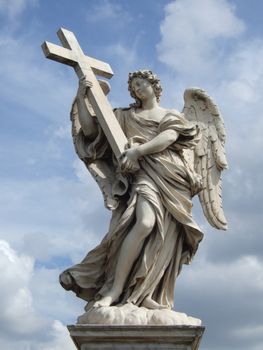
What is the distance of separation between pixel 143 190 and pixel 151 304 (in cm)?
143

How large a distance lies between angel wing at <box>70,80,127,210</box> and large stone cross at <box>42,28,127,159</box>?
0.69 ft

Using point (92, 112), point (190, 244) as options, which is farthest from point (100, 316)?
point (92, 112)

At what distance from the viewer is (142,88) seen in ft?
32.7

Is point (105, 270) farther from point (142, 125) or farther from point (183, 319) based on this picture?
point (142, 125)

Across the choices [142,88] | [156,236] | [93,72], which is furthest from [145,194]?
[93,72]

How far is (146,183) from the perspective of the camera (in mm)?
9195

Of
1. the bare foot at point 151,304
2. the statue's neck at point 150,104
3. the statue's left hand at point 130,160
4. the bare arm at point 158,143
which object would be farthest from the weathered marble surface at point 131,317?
the statue's neck at point 150,104

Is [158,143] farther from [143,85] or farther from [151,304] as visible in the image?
[151,304]

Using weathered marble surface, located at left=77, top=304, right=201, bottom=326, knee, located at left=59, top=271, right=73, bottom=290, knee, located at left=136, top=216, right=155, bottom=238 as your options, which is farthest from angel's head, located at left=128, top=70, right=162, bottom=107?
weathered marble surface, located at left=77, top=304, right=201, bottom=326

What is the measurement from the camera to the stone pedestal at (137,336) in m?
8.18

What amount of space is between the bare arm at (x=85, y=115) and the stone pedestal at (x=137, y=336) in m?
2.88

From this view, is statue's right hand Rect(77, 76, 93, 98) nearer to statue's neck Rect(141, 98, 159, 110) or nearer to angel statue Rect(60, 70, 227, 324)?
angel statue Rect(60, 70, 227, 324)

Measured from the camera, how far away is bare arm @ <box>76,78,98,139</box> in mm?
9930

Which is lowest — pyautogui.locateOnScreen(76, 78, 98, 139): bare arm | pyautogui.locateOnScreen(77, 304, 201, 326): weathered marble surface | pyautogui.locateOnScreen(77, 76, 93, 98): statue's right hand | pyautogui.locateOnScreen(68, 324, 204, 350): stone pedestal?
pyautogui.locateOnScreen(68, 324, 204, 350): stone pedestal
